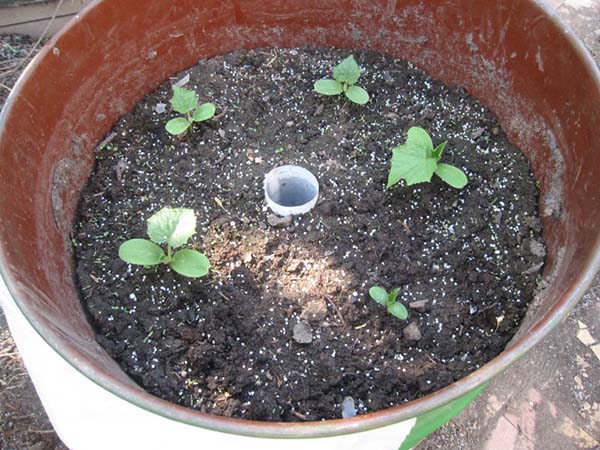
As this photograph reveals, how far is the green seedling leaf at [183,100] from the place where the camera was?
133 cm

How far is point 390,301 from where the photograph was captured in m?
1.14

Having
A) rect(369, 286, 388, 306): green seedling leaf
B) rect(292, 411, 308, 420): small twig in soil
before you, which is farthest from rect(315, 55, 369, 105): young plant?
rect(292, 411, 308, 420): small twig in soil

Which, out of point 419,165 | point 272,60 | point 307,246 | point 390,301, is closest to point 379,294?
point 390,301

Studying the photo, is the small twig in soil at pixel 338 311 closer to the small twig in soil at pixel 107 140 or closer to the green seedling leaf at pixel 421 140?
the green seedling leaf at pixel 421 140

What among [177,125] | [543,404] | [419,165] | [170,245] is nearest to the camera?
[170,245]

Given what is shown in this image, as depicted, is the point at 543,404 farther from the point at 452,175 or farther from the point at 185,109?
the point at 185,109

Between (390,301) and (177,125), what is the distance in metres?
0.67

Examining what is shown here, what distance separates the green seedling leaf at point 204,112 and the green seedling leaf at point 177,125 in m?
0.03

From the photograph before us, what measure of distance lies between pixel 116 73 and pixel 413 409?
103 cm

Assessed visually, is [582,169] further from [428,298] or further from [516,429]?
[516,429]

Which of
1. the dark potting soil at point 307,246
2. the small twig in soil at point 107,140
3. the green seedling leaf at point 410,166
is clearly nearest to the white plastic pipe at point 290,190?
the dark potting soil at point 307,246

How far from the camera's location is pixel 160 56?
1.41 meters

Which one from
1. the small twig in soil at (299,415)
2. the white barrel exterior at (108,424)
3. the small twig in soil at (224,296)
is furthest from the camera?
the small twig in soil at (224,296)

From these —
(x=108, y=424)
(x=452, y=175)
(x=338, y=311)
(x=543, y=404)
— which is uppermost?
(x=452, y=175)
